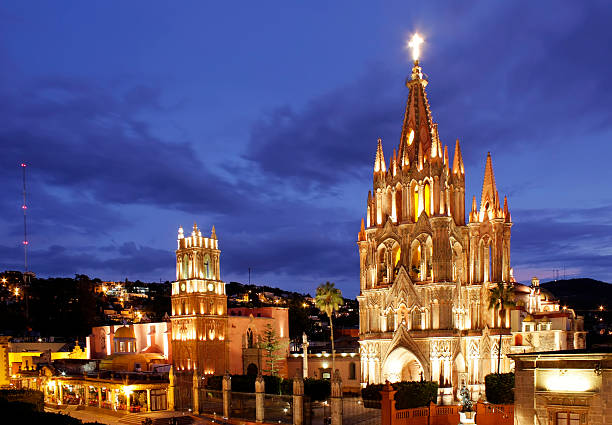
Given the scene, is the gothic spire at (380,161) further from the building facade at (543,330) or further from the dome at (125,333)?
the dome at (125,333)

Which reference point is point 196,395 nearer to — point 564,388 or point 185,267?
point 185,267

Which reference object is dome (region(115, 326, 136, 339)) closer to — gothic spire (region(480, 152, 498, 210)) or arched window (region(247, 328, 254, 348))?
arched window (region(247, 328, 254, 348))

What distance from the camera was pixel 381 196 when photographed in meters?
54.8

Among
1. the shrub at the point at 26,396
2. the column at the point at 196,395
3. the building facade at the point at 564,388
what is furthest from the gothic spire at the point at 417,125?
the shrub at the point at 26,396

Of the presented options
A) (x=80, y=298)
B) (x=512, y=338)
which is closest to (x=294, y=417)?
(x=512, y=338)

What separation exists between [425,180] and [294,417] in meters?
24.3

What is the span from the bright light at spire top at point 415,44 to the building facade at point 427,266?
1.49 m

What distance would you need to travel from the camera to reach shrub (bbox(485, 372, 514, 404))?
40094mm

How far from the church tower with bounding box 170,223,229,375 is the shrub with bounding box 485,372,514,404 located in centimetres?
2742

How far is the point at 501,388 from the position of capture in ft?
132

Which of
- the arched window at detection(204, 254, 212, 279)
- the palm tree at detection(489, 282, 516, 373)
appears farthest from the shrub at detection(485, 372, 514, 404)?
the arched window at detection(204, 254, 212, 279)

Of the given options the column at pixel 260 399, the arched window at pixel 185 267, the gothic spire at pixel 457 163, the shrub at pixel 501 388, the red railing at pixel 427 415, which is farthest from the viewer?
the arched window at pixel 185 267

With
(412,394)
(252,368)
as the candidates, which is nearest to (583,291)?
(252,368)

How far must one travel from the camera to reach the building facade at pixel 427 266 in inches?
1951
